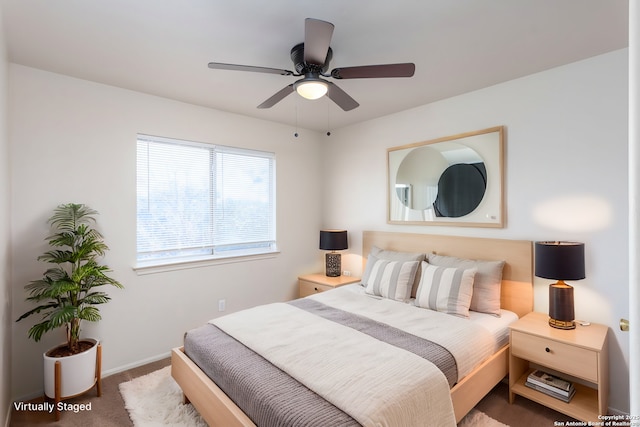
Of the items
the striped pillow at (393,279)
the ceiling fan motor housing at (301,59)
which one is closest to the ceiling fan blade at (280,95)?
the ceiling fan motor housing at (301,59)

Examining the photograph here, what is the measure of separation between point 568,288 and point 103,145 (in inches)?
155

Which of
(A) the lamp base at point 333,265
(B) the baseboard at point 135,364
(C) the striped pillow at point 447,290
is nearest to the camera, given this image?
(C) the striped pillow at point 447,290

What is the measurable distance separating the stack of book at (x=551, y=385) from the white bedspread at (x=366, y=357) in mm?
491

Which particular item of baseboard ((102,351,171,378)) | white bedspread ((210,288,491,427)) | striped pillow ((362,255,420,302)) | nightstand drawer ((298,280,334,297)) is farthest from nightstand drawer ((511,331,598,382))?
baseboard ((102,351,171,378))

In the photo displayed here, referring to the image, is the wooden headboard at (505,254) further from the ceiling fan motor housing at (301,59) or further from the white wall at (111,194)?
the ceiling fan motor housing at (301,59)

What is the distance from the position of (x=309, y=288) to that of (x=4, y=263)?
9.35 ft

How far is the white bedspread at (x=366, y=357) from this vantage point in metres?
1.58

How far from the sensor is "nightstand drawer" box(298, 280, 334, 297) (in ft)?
12.9

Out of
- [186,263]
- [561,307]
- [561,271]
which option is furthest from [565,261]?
[186,263]

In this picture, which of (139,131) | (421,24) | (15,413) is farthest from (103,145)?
(421,24)

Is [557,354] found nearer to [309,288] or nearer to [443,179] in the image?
[443,179]

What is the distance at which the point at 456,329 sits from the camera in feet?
7.64

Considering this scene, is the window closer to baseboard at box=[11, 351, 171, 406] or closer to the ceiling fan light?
baseboard at box=[11, 351, 171, 406]

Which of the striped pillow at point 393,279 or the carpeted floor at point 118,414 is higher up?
the striped pillow at point 393,279
